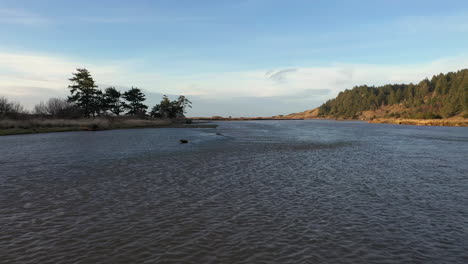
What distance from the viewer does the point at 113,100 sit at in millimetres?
111562

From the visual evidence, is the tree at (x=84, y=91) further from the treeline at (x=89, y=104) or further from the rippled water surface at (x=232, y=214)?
the rippled water surface at (x=232, y=214)

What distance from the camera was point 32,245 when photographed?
930 centimetres

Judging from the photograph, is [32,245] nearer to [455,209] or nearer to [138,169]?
[138,169]

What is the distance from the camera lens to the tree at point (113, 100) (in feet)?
356

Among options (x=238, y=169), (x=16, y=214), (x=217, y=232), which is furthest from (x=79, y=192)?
(x=238, y=169)

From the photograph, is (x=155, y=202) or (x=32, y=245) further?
(x=155, y=202)

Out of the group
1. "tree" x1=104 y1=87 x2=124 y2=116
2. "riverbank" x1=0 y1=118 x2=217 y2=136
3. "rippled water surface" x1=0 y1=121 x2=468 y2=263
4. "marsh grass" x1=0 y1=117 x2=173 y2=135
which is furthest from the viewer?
"tree" x1=104 y1=87 x2=124 y2=116

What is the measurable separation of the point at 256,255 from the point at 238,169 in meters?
14.8

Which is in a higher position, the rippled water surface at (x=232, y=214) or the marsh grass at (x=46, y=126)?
the marsh grass at (x=46, y=126)

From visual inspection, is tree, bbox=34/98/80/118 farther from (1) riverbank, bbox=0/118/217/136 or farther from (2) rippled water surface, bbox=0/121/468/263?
(2) rippled water surface, bbox=0/121/468/263

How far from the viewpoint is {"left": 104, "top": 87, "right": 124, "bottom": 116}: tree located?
4267 inches

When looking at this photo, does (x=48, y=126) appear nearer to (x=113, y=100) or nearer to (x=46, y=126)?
(x=46, y=126)

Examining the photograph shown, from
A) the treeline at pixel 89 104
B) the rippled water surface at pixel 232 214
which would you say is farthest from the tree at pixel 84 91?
the rippled water surface at pixel 232 214

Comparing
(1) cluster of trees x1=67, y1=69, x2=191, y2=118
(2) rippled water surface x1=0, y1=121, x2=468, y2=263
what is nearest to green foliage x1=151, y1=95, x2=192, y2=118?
(1) cluster of trees x1=67, y1=69, x2=191, y2=118
